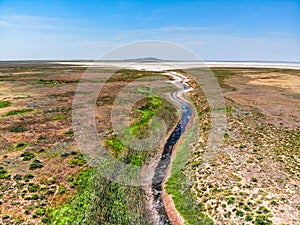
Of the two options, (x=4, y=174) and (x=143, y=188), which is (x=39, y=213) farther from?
(x=143, y=188)

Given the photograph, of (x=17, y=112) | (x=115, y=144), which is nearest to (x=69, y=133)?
(x=115, y=144)

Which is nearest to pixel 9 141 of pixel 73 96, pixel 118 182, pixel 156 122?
pixel 118 182

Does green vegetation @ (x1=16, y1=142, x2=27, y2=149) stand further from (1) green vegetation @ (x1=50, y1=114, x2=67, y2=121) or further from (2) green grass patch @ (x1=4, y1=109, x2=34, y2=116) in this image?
(2) green grass patch @ (x1=4, y1=109, x2=34, y2=116)

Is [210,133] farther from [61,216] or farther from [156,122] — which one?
[61,216]

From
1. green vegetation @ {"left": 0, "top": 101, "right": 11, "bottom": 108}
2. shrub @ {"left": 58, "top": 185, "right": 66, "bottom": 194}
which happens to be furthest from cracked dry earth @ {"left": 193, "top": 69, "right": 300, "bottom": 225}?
green vegetation @ {"left": 0, "top": 101, "right": 11, "bottom": 108}

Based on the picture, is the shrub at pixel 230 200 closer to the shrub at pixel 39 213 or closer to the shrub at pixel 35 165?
the shrub at pixel 39 213

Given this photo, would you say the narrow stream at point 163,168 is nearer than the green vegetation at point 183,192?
No

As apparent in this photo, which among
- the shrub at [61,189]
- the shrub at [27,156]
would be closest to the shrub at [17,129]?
the shrub at [27,156]

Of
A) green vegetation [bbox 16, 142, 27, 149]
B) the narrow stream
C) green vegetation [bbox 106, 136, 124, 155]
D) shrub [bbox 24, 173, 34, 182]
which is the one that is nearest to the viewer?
the narrow stream
